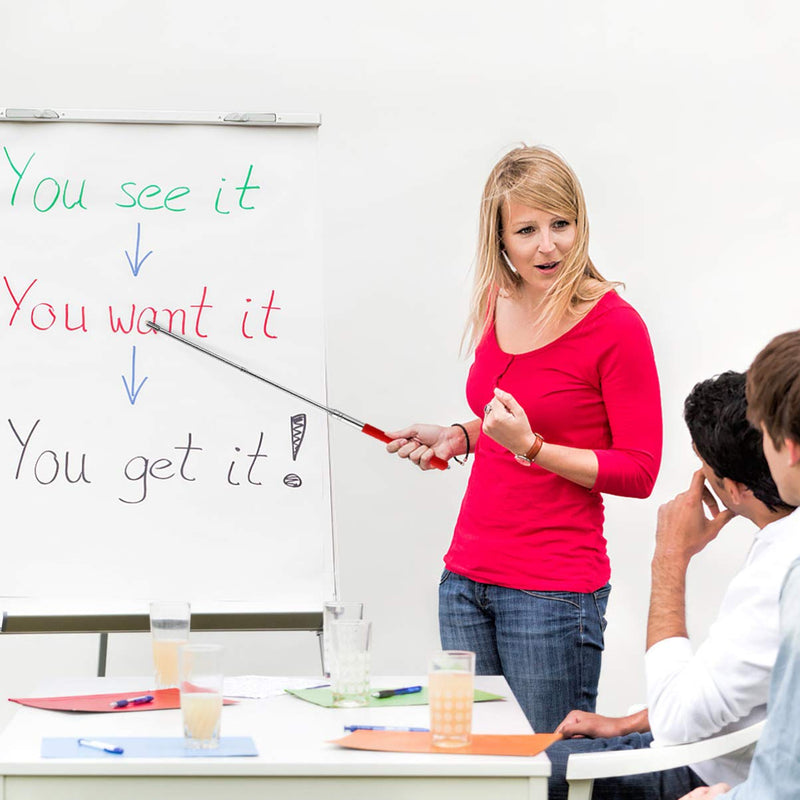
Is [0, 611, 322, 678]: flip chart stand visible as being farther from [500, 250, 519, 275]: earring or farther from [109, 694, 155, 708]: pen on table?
[500, 250, 519, 275]: earring

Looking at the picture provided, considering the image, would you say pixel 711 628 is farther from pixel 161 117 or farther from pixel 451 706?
pixel 161 117

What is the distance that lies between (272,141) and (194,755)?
4.35 ft

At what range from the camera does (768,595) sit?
1258 mm

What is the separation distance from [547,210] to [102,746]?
3.88ft

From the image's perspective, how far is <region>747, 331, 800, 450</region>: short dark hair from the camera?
A: 1.17m

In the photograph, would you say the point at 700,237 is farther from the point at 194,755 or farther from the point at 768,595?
the point at 194,755

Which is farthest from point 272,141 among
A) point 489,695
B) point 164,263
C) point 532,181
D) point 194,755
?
point 194,755

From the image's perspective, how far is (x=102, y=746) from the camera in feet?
4.06

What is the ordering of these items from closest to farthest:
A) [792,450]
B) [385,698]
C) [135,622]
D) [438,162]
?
1. [792,450]
2. [385,698]
3. [135,622]
4. [438,162]

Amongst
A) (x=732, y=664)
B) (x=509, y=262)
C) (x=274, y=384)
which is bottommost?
(x=732, y=664)

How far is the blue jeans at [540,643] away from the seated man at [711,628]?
122 mm

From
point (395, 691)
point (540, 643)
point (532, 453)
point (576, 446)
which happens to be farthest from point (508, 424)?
point (395, 691)

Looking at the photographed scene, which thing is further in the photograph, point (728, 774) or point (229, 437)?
point (229, 437)

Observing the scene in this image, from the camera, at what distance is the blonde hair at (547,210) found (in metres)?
1.93
